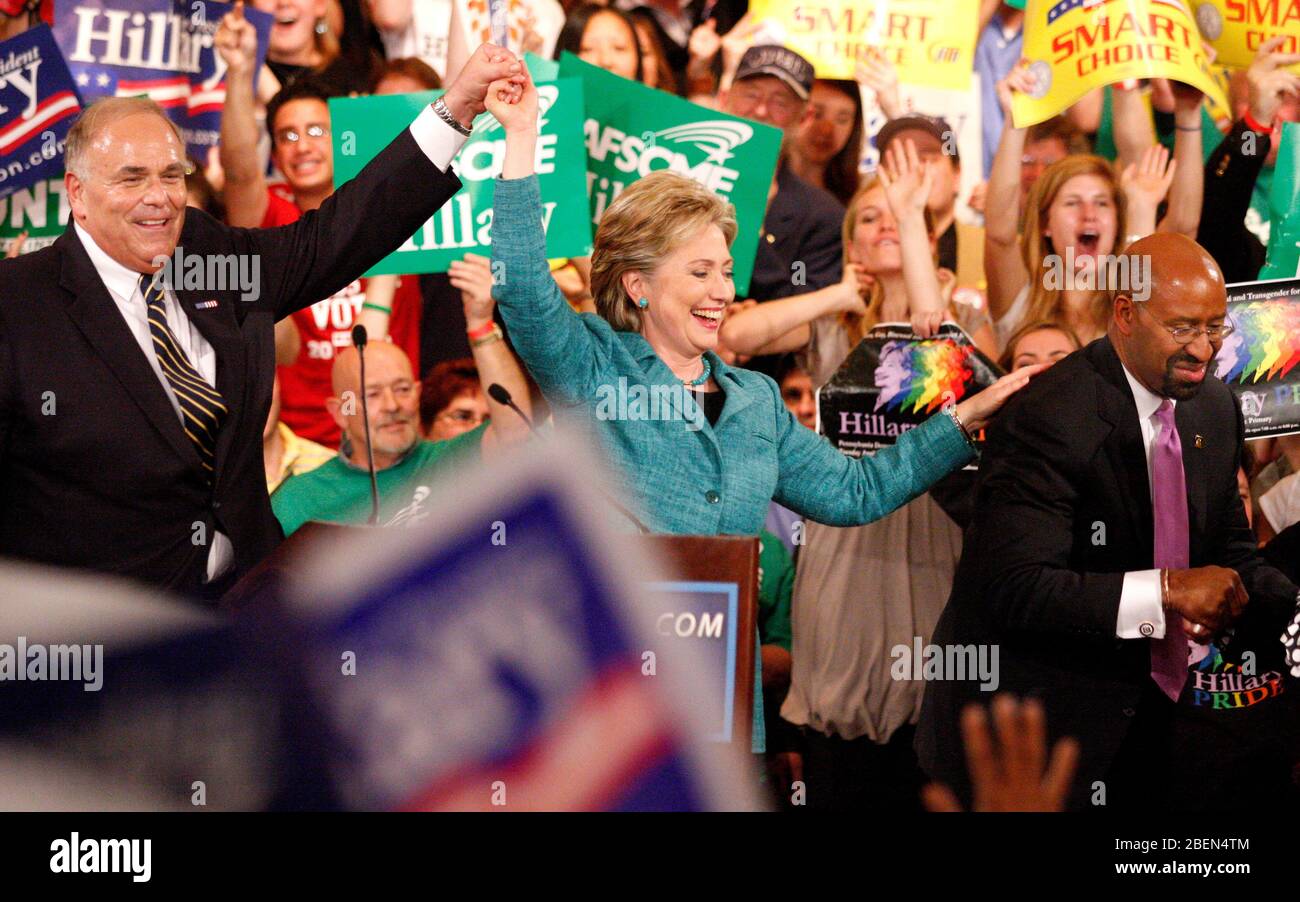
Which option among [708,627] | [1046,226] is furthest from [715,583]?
[1046,226]

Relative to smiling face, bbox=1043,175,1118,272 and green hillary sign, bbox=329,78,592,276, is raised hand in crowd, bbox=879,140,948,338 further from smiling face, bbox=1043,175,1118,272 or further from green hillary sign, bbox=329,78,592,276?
green hillary sign, bbox=329,78,592,276

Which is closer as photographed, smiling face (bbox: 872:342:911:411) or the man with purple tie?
the man with purple tie

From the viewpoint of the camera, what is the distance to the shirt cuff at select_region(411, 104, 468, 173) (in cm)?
299

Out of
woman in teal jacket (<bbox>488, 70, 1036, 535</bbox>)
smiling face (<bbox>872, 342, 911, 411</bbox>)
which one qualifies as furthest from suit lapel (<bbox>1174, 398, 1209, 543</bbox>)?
smiling face (<bbox>872, 342, 911, 411</bbox>)

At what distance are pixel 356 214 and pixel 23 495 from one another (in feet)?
2.57

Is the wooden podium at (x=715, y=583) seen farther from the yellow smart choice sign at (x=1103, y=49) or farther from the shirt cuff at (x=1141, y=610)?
the yellow smart choice sign at (x=1103, y=49)

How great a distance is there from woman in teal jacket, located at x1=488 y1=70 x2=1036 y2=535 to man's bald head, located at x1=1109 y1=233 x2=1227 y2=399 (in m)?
0.40

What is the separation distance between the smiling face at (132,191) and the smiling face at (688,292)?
0.82m

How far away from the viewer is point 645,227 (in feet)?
9.37

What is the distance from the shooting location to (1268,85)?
14.8ft

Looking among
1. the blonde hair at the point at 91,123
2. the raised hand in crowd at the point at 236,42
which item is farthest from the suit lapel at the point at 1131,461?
the raised hand in crowd at the point at 236,42

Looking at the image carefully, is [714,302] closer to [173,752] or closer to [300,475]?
[173,752]

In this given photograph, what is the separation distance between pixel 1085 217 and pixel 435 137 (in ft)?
6.94
